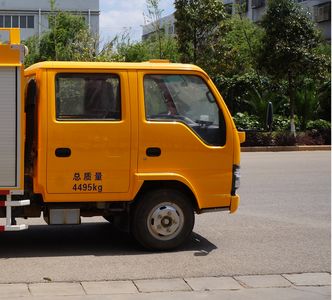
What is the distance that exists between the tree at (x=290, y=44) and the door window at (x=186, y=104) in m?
18.0

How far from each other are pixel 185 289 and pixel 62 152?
2.15 m

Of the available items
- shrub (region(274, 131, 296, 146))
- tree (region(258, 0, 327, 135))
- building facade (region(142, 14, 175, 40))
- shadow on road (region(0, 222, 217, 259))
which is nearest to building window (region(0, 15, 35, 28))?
building facade (region(142, 14, 175, 40))

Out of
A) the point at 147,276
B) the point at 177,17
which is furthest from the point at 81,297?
the point at 177,17

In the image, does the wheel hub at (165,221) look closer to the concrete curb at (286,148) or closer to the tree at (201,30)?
the concrete curb at (286,148)

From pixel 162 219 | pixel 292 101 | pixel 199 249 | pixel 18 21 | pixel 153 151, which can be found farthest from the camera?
pixel 18 21

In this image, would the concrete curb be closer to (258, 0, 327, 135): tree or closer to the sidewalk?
(258, 0, 327, 135): tree

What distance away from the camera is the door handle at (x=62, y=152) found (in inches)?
273

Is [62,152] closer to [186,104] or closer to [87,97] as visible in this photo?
[87,97]

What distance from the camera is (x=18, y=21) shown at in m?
73.4

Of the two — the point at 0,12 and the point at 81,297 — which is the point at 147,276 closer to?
the point at 81,297

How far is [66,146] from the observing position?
6.95m

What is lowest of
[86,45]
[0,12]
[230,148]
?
[230,148]

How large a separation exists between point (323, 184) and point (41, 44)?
27851 mm

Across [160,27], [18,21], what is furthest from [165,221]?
[18,21]
